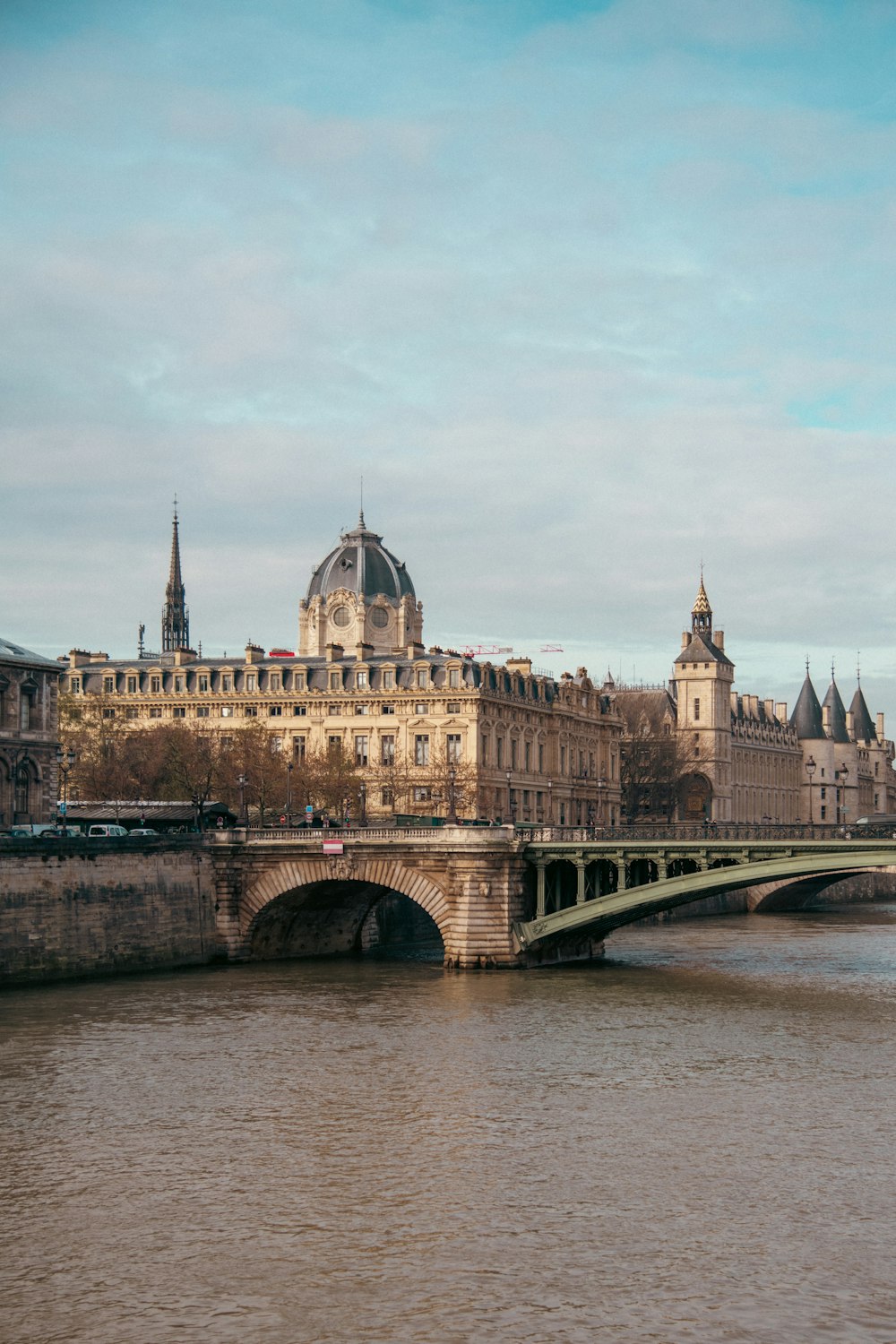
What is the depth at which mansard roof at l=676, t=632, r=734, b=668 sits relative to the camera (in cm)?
18438

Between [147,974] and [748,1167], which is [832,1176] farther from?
[147,974]

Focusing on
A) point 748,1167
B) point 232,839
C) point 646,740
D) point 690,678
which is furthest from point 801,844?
point 690,678

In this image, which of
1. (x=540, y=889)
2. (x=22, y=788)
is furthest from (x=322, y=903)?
(x=22, y=788)

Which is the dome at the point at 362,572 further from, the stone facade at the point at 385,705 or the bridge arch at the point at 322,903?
the bridge arch at the point at 322,903

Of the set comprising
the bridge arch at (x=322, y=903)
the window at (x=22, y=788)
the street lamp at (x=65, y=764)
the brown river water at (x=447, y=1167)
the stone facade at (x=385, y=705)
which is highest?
the stone facade at (x=385, y=705)

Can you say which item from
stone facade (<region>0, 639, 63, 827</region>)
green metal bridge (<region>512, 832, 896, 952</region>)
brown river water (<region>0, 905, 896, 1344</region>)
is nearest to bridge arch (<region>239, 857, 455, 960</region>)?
green metal bridge (<region>512, 832, 896, 952</region>)

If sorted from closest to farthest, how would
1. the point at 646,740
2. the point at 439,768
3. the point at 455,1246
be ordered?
the point at 455,1246 < the point at 439,768 < the point at 646,740

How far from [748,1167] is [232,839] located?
3729cm

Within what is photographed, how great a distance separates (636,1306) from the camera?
26.1 metres

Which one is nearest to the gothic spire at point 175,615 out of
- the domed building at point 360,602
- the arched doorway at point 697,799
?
the domed building at point 360,602

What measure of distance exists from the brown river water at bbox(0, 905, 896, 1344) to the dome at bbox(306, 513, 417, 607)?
258 ft

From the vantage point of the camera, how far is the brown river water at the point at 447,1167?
26.1m

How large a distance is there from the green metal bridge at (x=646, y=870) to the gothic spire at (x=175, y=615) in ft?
293

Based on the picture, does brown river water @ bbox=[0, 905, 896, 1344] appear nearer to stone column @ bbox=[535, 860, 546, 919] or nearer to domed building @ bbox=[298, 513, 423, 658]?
stone column @ bbox=[535, 860, 546, 919]
